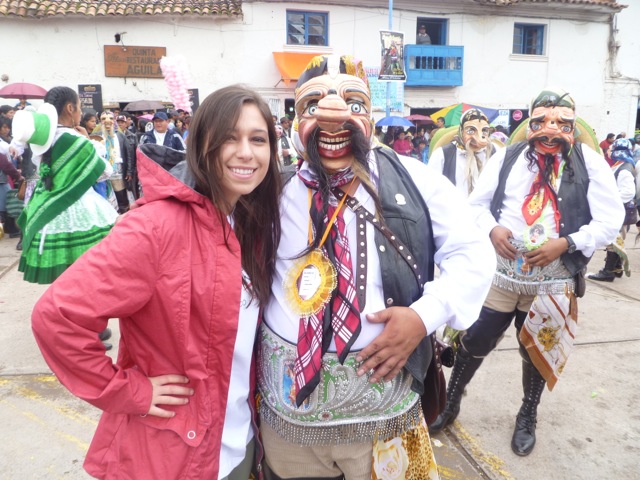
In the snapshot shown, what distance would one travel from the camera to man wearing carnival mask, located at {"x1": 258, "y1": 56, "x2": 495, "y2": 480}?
1508 mm

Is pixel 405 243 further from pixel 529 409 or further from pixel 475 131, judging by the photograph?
pixel 475 131

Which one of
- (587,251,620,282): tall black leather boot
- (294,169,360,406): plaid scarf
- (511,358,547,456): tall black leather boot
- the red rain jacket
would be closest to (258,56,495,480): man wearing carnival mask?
(294,169,360,406): plaid scarf

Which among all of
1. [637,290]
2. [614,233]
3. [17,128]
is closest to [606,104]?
[637,290]

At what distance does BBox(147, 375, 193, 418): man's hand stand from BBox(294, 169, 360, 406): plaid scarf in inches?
13.1

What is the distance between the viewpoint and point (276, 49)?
48.7ft

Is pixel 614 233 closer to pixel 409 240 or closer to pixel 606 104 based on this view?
pixel 409 240

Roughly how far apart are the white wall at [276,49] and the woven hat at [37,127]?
11616 millimetres

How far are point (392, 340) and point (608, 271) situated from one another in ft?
18.2

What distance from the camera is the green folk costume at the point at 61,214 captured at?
11.8 ft

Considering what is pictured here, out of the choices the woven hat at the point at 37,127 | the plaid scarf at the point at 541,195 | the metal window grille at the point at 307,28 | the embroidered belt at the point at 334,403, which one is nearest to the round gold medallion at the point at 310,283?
the embroidered belt at the point at 334,403

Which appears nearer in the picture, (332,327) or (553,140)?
(332,327)

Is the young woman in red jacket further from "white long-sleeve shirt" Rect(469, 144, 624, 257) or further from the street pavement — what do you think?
"white long-sleeve shirt" Rect(469, 144, 624, 257)

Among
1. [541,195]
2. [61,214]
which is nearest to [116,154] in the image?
[61,214]

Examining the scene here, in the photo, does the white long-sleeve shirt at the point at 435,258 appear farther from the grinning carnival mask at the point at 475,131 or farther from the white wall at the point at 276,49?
the white wall at the point at 276,49
